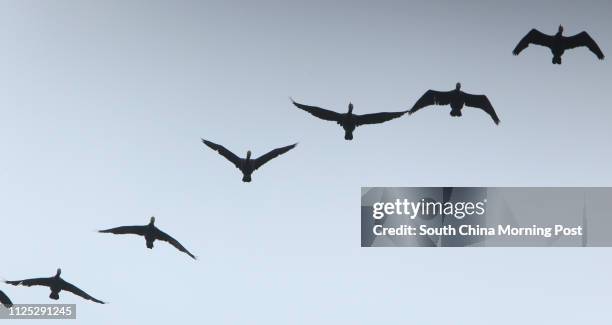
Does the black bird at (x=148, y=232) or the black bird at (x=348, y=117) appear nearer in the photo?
the black bird at (x=348, y=117)

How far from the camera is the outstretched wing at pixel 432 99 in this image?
1684cm

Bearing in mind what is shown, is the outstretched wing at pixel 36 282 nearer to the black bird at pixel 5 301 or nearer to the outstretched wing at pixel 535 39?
the black bird at pixel 5 301

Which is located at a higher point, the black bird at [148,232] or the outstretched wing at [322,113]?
the outstretched wing at [322,113]

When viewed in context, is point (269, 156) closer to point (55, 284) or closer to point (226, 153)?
point (226, 153)

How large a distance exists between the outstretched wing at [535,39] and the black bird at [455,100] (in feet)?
3.53

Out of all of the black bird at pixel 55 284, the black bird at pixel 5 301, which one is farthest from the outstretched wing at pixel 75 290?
the black bird at pixel 5 301

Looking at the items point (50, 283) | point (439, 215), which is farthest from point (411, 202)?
point (50, 283)

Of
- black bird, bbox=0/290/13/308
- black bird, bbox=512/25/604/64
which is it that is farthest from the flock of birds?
black bird, bbox=0/290/13/308

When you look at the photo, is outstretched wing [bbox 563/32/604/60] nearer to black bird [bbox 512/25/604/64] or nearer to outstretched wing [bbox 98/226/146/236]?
black bird [bbox 512/25/604/64]

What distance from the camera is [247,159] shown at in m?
17.3

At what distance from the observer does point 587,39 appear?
16266 mm

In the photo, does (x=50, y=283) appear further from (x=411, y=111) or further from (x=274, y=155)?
(x=411, y=111)

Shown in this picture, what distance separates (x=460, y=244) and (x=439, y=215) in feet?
1.89

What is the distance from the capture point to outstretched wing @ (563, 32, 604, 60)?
53.3ft
